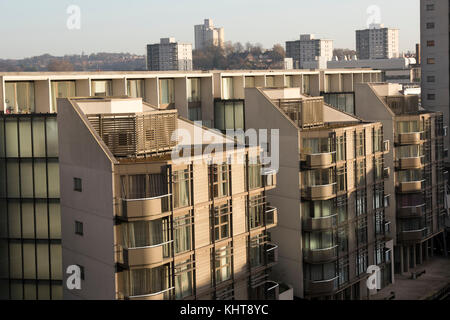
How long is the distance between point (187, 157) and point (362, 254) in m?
27.9

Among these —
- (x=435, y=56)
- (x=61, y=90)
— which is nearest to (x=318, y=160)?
(x=61, y=90)

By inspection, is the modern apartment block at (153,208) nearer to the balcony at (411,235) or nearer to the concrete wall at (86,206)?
the concrete wall at (86,206)

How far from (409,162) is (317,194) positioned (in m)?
21.0

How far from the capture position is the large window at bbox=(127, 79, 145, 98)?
63388 mm

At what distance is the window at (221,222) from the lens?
4588 cm

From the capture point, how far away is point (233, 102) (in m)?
68.2

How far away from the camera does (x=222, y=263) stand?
46844 mm

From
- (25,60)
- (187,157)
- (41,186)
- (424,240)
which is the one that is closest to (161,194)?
(187,157)

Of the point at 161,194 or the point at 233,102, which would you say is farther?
the point at 233,102

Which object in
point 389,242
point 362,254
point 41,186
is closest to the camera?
point 41,186

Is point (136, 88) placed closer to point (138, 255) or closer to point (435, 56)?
point (138, 255)

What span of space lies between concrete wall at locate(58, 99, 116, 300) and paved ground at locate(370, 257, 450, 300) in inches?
1337
